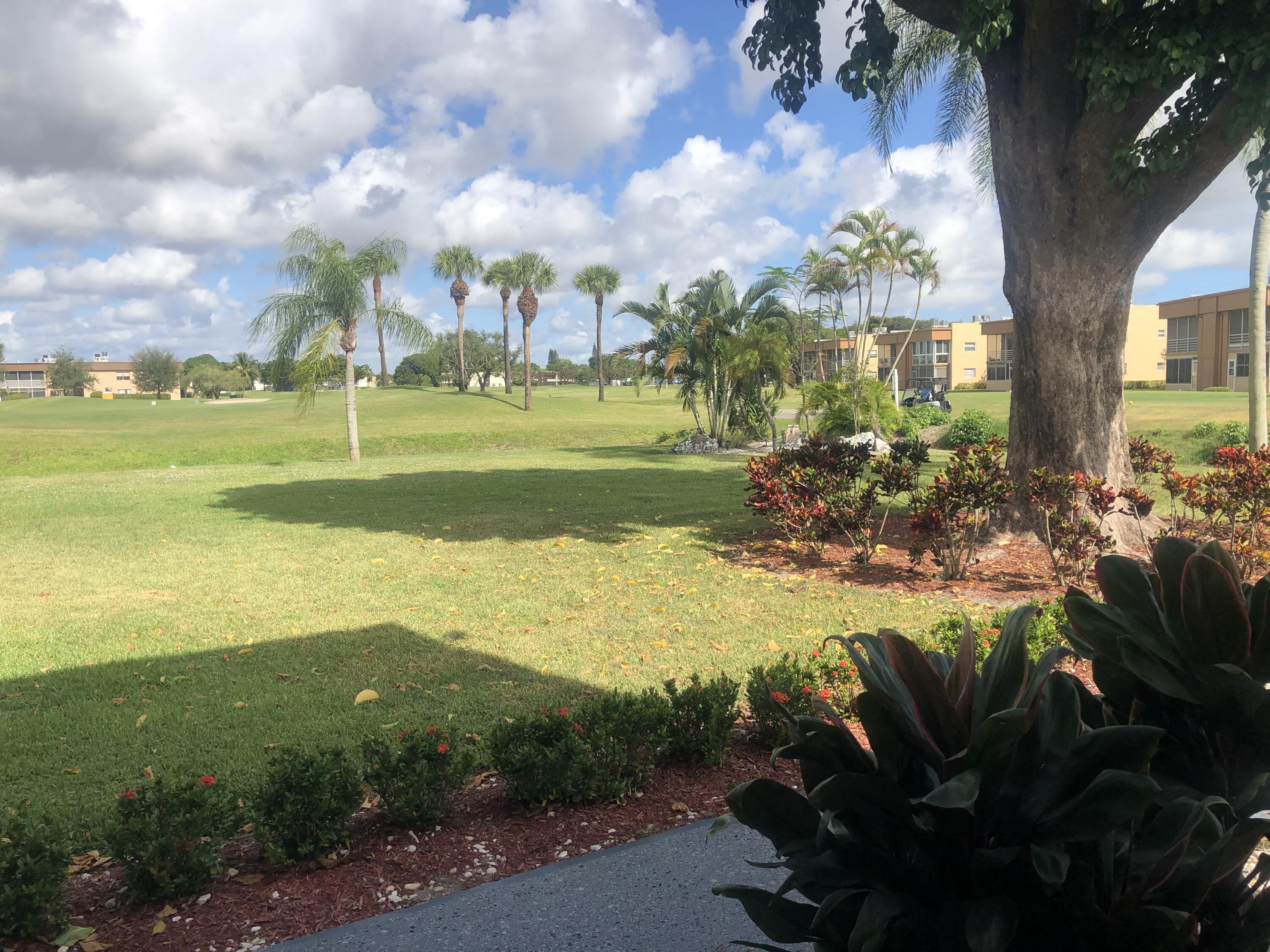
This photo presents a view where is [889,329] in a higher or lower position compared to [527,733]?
higher

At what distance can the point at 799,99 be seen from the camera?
8.42 metres

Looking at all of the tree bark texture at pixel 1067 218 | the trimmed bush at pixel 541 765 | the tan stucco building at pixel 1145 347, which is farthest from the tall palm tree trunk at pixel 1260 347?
the tan stucco building at pixel 1145 347

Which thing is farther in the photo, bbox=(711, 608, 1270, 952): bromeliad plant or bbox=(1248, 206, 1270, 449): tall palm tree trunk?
bbox=(1248, 206, 1270, 449): tall palm tree trunk

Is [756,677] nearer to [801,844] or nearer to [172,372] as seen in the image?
[801,844]

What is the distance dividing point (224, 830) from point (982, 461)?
21.5ft

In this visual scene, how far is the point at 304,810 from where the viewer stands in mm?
2879

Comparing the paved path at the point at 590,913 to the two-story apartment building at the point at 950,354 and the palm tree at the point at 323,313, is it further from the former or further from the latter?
the two-story apartment building at the point at 950,354

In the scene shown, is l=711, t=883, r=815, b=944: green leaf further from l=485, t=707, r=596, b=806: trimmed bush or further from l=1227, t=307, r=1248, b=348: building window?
l=1227, t=307, r=1248, b=348: building window

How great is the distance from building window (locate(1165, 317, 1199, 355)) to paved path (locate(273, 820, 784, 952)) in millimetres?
67176

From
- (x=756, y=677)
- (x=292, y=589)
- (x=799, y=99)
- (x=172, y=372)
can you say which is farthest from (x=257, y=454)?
(x=172, y=372)

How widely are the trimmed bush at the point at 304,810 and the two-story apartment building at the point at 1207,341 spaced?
56.4 m

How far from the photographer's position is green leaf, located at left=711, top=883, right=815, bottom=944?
60.5 inches

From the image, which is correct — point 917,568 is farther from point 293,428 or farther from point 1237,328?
point 1237,328

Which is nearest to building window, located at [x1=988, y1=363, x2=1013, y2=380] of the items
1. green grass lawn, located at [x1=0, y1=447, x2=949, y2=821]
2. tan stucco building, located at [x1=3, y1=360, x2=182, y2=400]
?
green grass lawn, located at [x1=0, y1=447, x2=949, y2=821]
